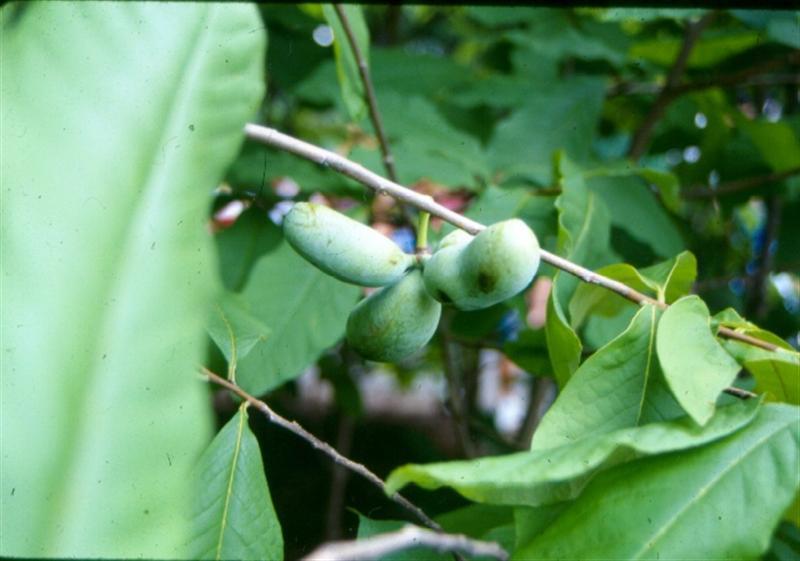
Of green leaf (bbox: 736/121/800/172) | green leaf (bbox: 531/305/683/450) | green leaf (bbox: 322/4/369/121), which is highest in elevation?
green leaf (bbox: 322/4/369/121)

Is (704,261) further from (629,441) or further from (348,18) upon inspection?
(629,441)

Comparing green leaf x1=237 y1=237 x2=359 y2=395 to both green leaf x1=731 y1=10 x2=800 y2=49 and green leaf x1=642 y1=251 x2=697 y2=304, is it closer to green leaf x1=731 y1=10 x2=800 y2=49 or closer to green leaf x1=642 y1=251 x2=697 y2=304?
green leaf x1=642 y1=251 x2=697 y2=304

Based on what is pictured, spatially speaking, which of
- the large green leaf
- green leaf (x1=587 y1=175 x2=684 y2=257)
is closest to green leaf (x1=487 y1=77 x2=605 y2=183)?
green leaf (x1=587 y1=175 x2=684 y2=257)

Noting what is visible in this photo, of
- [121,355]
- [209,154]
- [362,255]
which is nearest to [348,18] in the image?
[362,255]

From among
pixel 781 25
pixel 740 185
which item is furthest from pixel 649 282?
pixel 740 185

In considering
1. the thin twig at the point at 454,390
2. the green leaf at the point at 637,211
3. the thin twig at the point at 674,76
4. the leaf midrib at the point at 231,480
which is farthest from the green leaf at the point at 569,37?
the leaf midrib at the point at 231,480

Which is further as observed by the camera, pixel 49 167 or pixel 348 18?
pixel 348 18
